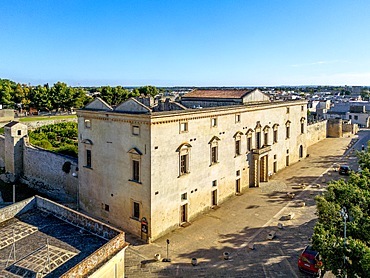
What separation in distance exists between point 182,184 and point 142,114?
5919 millimetres

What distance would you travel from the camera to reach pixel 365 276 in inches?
437

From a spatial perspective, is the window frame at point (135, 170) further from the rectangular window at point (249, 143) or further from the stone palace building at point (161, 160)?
the rectangular window at point (249, 143)

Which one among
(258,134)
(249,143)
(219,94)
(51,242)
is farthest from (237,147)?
(51,242)

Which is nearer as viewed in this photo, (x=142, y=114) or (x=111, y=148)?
(x=142, y=114)

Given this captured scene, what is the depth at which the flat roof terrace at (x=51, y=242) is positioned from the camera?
414 inches

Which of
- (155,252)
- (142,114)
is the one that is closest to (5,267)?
(155,252)

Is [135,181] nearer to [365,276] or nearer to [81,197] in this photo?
[81,197]

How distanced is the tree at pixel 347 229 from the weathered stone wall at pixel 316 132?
117 feet

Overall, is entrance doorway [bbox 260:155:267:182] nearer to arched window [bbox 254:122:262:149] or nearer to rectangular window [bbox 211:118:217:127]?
arched window [bbox 254:122:262:149]

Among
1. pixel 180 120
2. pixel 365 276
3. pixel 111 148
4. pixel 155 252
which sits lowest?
pixel 155 252

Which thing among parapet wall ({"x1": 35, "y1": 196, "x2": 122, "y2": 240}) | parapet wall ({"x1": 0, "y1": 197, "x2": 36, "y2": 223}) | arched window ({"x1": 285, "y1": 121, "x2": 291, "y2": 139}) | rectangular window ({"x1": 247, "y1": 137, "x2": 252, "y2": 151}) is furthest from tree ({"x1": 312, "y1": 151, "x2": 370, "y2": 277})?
arched window ({"x1": 285, "y1": 121, "x2": 291, "y2": 139})

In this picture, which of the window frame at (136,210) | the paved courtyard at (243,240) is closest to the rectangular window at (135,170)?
the window frame at (136,210)

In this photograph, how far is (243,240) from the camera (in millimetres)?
21094

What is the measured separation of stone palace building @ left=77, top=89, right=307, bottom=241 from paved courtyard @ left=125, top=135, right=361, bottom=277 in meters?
1.30
